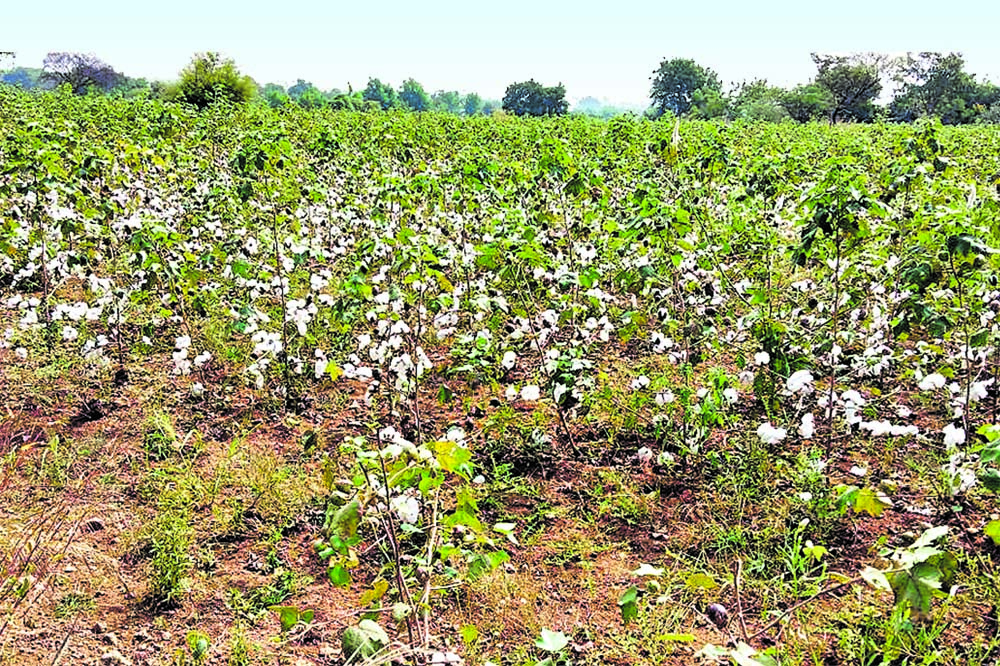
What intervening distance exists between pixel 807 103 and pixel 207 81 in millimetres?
34887

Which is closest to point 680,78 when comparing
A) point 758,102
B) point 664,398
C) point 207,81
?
point 758,102

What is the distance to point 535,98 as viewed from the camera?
64.8 meters

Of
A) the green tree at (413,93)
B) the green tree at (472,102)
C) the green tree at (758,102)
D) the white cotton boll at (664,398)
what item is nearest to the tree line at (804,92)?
the green tree at (758,102)

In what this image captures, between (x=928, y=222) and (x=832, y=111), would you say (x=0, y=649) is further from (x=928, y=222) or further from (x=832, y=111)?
(x=832, y=111)

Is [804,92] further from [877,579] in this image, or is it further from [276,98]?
[877,579]

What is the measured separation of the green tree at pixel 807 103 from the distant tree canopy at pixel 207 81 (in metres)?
32.8

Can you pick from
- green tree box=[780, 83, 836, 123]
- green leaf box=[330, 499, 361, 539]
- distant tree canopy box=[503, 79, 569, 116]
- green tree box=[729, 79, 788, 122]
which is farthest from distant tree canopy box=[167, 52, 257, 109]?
distant tree canopy box=[503, 79, 569, 116]

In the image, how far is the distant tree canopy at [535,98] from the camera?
211 ft

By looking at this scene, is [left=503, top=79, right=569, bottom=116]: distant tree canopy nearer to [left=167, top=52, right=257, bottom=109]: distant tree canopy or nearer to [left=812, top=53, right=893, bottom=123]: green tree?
[left=812, top=53, right=893, bottom=123]: green tree

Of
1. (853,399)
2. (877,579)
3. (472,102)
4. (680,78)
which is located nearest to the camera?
(877,579)

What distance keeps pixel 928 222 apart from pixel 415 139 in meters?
8.96

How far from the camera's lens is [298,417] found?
14.2 ft

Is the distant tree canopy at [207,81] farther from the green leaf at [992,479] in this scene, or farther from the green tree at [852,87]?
the green tree at [852,87]

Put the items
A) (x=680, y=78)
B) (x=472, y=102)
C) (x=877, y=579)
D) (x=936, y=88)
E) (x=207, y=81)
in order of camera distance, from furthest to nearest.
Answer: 1. (x=472, y=102)
2. (x=680, y=78)
3. (x=936, y=88)
4. (x=207, y=81)
5. (x=877, y=579)
